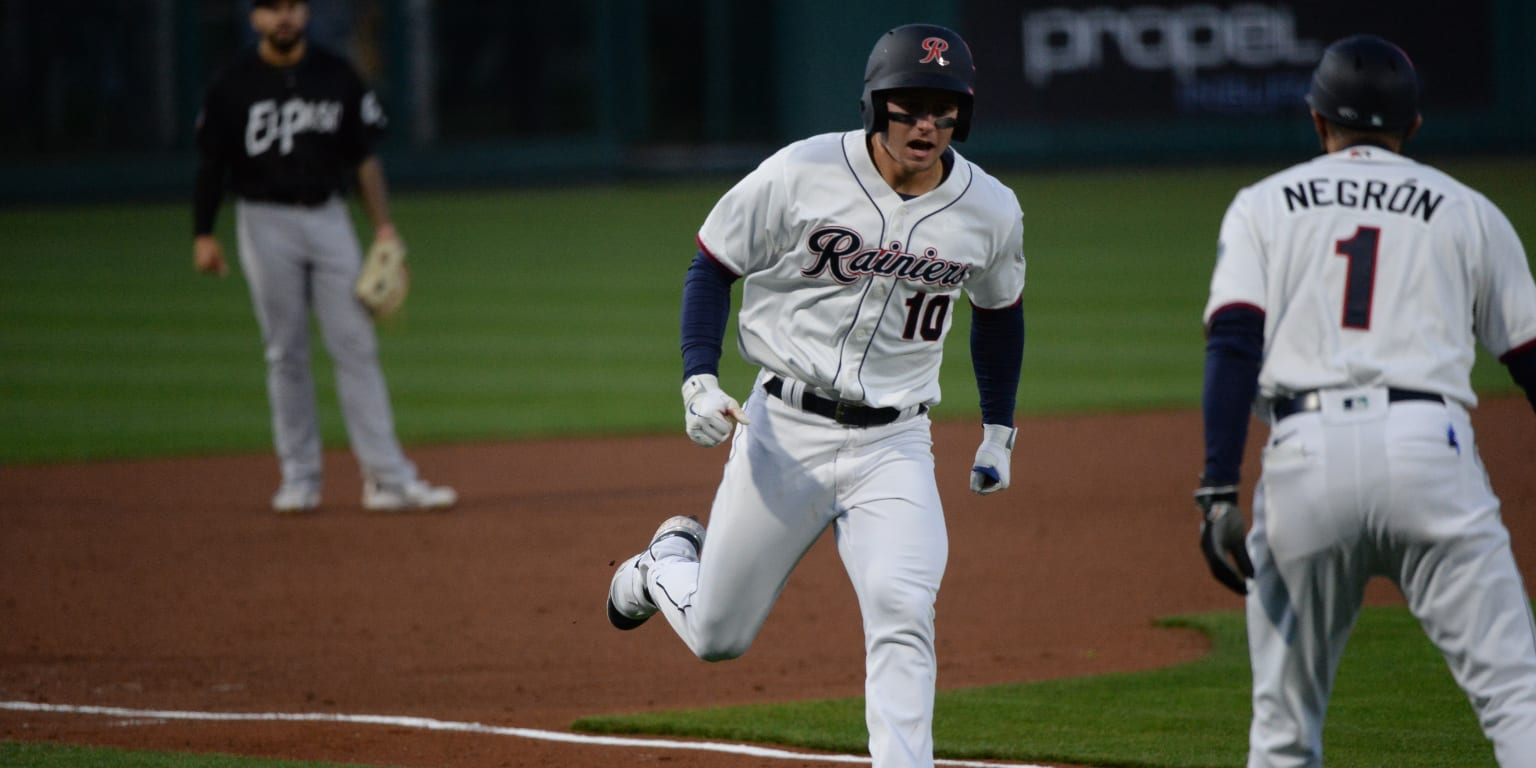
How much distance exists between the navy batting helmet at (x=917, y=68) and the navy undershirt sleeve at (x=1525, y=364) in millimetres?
1322

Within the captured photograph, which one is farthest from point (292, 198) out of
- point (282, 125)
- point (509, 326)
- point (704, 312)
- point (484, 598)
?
point (509, 326)

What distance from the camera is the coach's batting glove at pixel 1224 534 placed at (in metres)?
3.59

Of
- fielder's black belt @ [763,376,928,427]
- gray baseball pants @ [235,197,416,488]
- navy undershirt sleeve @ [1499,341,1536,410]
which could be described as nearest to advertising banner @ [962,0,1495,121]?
gray baseball pants @ [235,197,416,488]

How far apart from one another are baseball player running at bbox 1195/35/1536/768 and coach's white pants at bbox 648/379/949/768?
800mm

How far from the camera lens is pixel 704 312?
4562 mm

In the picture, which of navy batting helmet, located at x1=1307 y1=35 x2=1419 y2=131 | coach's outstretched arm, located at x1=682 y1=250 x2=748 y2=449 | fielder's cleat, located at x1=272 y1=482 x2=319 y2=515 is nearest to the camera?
navy batting helmet, located at x1=1307 y1=35 x2=1419 y2=131

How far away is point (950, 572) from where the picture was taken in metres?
7.93

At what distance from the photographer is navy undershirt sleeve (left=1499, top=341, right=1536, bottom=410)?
364 centimetres

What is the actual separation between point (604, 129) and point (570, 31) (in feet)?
5.38

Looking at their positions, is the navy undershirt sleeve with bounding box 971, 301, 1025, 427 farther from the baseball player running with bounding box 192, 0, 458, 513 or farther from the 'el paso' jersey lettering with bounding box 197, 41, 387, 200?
the 'el paso' jersey lettering with bounding box 197, 41, 387, 200

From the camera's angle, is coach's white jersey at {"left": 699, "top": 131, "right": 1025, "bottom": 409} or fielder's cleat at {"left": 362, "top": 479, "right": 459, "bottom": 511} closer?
coach's white jersey at {"left": 699, "top": 131, "right": 1025, "bottom": 409}

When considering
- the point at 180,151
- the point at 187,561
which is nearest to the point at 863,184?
the point at 187,561

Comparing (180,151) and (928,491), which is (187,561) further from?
(180,151)

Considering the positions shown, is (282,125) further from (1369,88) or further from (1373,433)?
(1373,433)
